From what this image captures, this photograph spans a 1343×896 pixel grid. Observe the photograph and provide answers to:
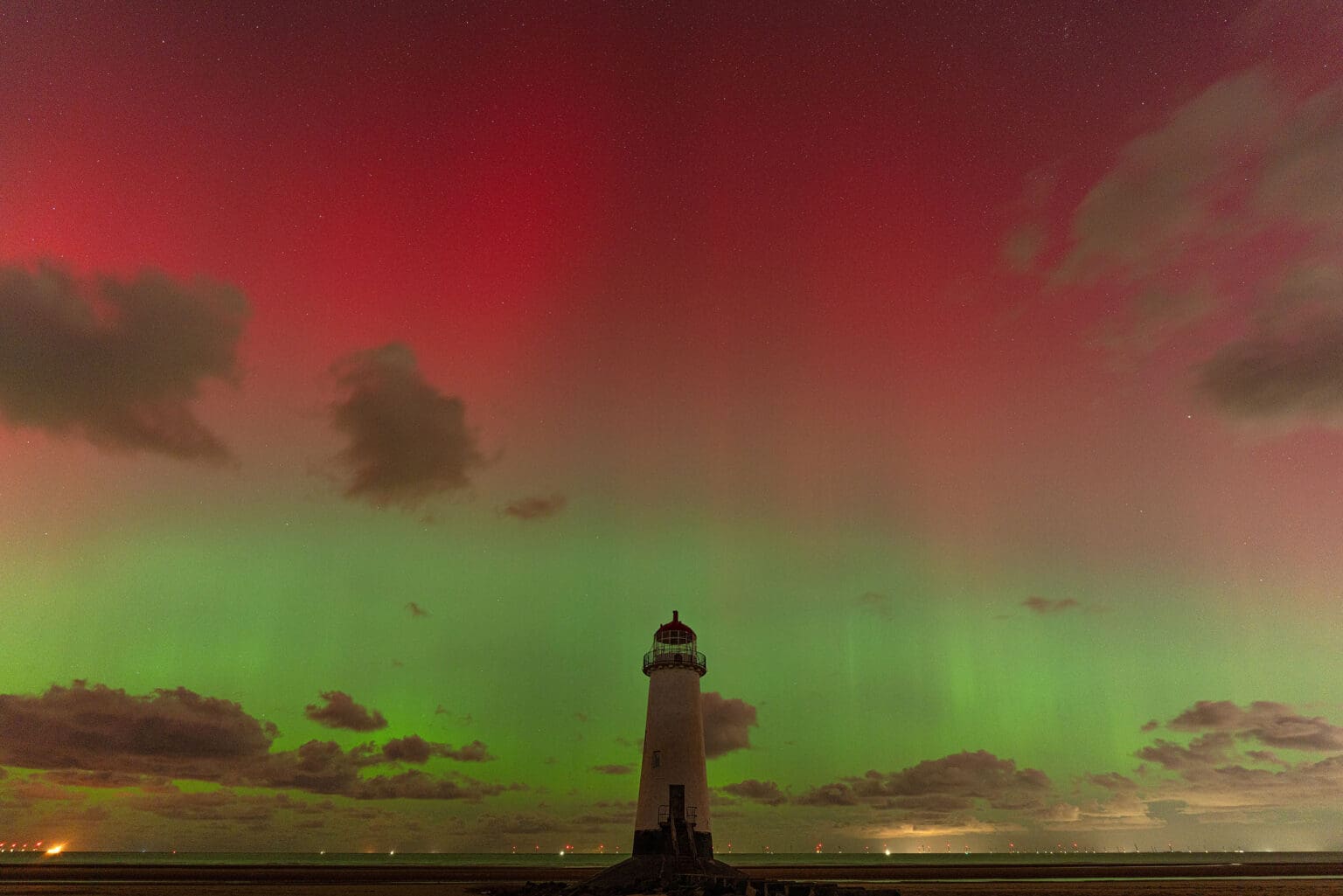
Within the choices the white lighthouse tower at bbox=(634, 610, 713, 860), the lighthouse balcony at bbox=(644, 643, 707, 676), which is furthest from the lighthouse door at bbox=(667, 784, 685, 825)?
the lighthouse balcony at bbox=(644, 643, 707, 676)

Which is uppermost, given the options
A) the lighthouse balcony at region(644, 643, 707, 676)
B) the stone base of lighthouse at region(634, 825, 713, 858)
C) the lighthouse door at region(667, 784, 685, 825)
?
the lighthouse balcony at region(644, 643, 707, 676)

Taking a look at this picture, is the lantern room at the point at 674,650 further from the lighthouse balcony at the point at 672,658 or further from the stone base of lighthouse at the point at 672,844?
the stone base of lighthouse at the point at 672,844

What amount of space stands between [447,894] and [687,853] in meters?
33.4

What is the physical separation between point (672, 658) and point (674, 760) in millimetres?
5444

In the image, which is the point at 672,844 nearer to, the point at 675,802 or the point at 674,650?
the point at 675,802

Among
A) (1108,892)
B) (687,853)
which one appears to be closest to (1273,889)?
(1108,892)

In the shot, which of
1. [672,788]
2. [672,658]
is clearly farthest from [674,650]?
[672,788]

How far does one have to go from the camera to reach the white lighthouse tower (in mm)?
42219

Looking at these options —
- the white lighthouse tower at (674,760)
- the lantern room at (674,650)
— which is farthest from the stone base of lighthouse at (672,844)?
the lantern room at (674,650)

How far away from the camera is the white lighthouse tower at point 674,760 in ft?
139

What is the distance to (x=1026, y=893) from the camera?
212 ft

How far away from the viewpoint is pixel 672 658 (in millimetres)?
45156

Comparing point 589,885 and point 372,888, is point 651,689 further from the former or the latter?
point 372,888

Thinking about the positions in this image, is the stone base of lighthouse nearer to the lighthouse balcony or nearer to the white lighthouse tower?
the white lighthouse tower
